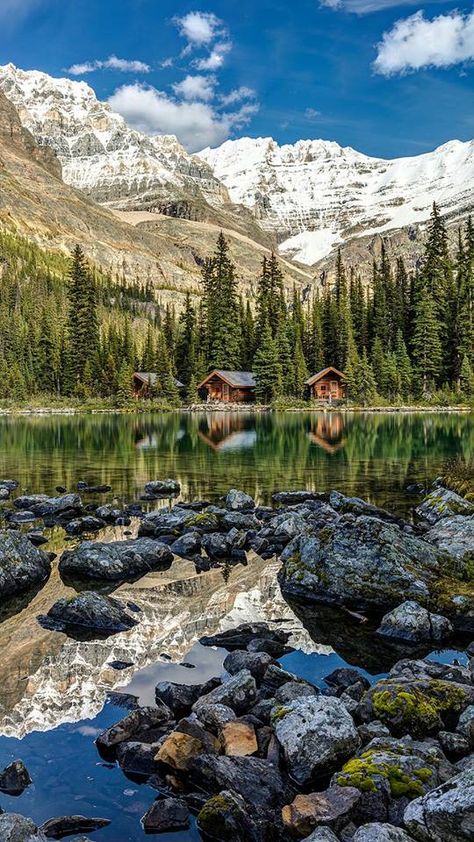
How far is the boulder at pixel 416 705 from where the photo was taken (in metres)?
7.00

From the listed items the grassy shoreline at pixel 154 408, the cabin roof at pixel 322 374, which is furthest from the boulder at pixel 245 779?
the cabin roof at pixel 322 374

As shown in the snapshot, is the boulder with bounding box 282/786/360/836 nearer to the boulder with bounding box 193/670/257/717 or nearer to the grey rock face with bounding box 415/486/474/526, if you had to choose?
the boulder with bounding box 193/670/257/717

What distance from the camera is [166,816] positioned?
6105mm

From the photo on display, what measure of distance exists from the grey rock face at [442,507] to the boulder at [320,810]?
38.4ft

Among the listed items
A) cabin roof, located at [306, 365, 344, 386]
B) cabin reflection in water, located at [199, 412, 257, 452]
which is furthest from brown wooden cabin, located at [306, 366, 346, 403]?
cabin reflection in water, located at [199, 412, 257, 452]

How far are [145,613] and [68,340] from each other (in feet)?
307

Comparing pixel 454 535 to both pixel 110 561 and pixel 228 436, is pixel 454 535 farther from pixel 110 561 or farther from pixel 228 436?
pixel 228 436

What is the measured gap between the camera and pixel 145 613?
37.7 feet

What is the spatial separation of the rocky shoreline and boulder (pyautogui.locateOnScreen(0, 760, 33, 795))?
2cm

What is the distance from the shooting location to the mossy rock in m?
7.00

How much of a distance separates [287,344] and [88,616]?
8316 centimetres

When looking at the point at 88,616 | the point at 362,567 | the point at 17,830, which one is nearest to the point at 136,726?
the point at 17,830

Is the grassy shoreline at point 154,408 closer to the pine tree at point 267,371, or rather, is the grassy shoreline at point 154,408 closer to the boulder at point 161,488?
the pine tree at point 267,371

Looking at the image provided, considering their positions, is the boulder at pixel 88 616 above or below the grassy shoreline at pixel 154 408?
below
